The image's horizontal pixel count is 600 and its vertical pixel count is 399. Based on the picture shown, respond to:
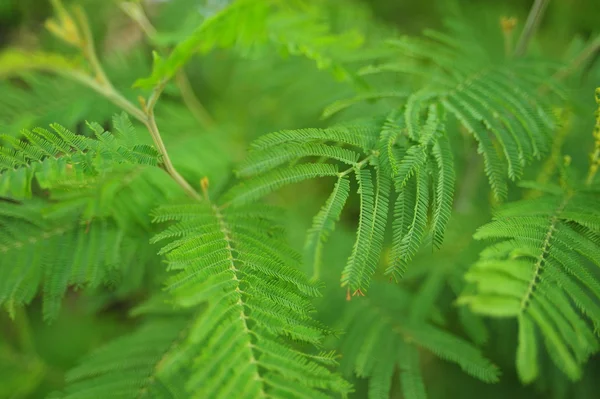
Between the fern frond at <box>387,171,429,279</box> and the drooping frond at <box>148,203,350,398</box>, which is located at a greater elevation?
the fern frond at <box>387,171,429,279</box>

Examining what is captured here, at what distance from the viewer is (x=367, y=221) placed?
0.86 m

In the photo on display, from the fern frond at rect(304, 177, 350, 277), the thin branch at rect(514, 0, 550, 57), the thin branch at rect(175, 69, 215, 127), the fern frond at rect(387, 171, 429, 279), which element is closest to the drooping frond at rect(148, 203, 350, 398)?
the fern frond at rect(304, 177, 350, 277)

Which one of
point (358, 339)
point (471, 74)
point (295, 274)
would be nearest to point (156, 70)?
point (295, 274)

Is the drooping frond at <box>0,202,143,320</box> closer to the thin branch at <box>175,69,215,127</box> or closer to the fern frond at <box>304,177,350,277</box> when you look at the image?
the fern frond at <box>304,177,350,277</box>

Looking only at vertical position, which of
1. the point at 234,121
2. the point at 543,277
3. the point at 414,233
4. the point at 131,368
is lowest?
Result: the point at 131,368

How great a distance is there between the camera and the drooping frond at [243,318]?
705mm

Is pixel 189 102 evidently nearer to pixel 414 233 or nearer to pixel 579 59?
pixel 414 233

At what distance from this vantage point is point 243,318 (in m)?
0.76

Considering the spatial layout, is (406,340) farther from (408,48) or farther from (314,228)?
(408,48)

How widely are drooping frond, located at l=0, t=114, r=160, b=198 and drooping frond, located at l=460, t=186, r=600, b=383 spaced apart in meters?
0.70

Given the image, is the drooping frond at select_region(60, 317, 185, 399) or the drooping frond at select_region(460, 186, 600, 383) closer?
the drooping frond at select_region(460, 186, 600, 383)

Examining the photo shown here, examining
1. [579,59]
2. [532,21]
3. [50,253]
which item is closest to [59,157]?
[50,253]

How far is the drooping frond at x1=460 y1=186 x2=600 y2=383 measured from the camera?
0.67 metres

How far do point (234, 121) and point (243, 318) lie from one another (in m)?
1.65
